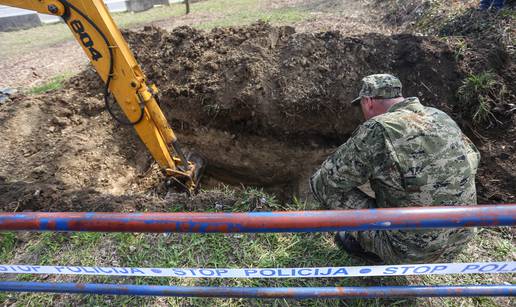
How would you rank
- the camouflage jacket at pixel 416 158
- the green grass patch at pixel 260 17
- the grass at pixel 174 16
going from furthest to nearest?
the grass at pixel 174 16, the green grass patch at pixel 260 17, the camouflage jacket at pixel 416 158

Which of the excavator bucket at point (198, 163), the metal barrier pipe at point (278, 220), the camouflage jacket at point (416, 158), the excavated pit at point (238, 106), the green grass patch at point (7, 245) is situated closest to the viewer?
the metal barrier pipe at point (278, 220)

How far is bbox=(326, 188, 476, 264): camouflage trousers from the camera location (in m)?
2.20

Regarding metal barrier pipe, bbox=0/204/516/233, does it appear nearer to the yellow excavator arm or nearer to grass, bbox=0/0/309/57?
the yellow excavator arm

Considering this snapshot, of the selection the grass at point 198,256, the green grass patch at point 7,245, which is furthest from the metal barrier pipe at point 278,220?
the green grass patch at point 7,245

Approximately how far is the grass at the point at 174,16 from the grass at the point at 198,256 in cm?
636

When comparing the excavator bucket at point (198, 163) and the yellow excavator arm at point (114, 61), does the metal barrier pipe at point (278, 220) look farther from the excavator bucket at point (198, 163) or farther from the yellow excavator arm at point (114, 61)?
the excavator bucket at point (198, 163)

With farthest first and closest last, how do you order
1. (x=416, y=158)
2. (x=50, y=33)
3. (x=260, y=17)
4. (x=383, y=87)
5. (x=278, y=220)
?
(x=50, y=33)
(x=260, y=17)
(x=383, y=87)
(x=416, y=158)
(x=278, y=220)

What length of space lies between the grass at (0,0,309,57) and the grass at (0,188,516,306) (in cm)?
636

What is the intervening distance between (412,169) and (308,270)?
105cm

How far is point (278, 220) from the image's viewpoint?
51.4 inches

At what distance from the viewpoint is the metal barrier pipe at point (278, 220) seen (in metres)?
1.23

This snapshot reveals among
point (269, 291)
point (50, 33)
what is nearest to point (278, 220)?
point (269, 291)

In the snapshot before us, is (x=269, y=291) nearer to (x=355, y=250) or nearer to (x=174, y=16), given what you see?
(x=355, y=250)

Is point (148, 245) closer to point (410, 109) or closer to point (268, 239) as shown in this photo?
point (268, 239)
